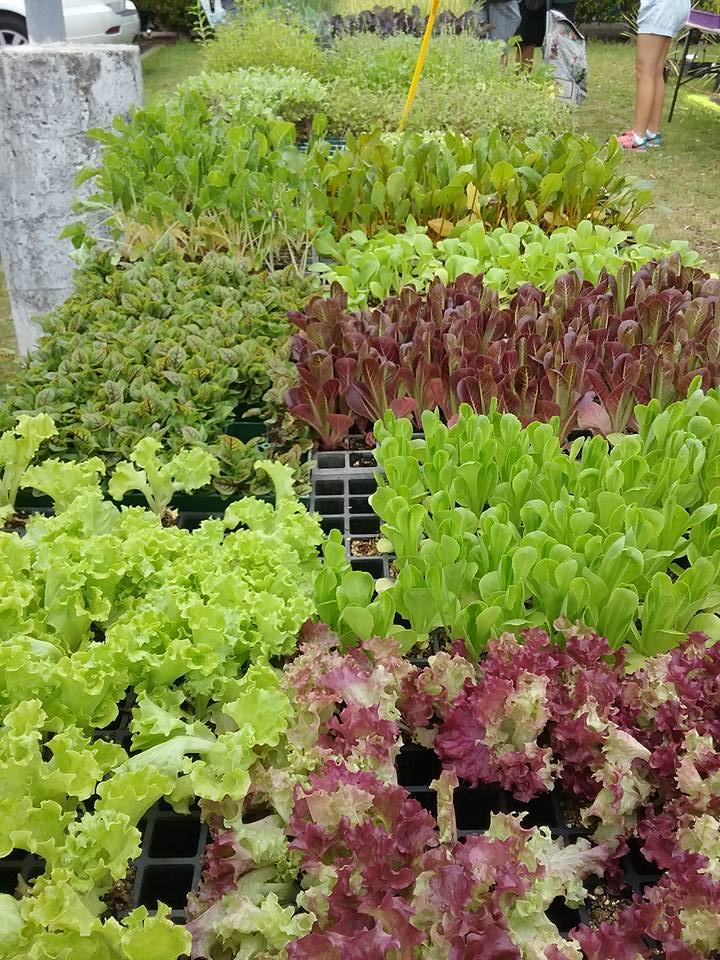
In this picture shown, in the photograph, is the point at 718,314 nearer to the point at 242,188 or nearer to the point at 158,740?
the point at 242,188

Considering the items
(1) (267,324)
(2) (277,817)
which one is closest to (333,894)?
(2) (277,817)

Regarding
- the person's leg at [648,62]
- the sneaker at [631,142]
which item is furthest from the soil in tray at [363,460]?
the sneaker at [631,142]

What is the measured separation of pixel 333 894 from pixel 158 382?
1.86m

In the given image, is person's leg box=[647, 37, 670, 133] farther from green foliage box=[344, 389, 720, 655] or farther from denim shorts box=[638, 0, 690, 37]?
green foliage box=[344, 389, 720, 655]

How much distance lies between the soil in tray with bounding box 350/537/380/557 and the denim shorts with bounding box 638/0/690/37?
25.0 ft

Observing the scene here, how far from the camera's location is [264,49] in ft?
25.5

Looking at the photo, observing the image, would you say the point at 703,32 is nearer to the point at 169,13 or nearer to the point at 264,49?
the point at 264,49

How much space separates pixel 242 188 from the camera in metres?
3.77

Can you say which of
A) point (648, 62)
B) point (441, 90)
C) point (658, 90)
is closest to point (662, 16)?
point (648, 62)

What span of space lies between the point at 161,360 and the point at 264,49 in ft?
19.6

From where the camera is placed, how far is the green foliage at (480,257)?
3574mm

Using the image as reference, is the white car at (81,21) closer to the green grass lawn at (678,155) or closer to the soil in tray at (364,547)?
the green grass lawn at (678,155)

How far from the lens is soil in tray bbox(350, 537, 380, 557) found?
2.33m

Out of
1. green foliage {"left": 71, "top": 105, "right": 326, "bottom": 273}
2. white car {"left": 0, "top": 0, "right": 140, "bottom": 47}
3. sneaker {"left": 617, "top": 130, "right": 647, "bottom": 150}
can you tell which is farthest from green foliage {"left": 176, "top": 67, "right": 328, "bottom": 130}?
white car {"left": 0, "top": 0, "right": 140, "bottom": 47}
